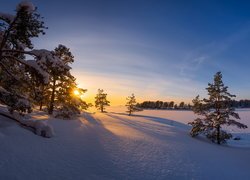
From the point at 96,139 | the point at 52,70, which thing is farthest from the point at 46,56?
the point at 96,139

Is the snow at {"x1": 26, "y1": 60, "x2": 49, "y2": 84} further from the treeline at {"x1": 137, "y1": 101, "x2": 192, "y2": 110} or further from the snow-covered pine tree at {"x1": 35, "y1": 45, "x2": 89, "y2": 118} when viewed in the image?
the treeline at {"x1": 137, "y1": 101, "x2": 192, "y2": 110}

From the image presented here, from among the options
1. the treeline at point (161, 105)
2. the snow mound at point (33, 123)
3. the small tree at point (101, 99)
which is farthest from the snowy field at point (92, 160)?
the treeline at point (161, 105)

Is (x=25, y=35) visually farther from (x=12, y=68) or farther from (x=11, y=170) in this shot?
(x=11, y=170)

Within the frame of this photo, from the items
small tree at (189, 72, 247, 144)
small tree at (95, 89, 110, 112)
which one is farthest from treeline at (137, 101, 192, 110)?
small tree at (189, 72, 247, 144)

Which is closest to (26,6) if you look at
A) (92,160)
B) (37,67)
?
(37,67)

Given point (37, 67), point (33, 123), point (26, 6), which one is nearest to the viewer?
point (26, 6)

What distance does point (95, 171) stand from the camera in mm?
10016

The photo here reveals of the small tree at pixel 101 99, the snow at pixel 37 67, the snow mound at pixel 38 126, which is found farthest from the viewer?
the small tree at pixel 101 99

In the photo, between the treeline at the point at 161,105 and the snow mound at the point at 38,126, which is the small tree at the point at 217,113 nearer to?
the snow mound at the point at 38,126

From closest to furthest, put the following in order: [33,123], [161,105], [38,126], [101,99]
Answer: [33,123]
[38,126]
[101,99]
[161,105]

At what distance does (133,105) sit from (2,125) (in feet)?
217

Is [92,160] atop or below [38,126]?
below

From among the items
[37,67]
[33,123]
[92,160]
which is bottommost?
[92,160]

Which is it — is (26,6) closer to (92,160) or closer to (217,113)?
(92,160)
